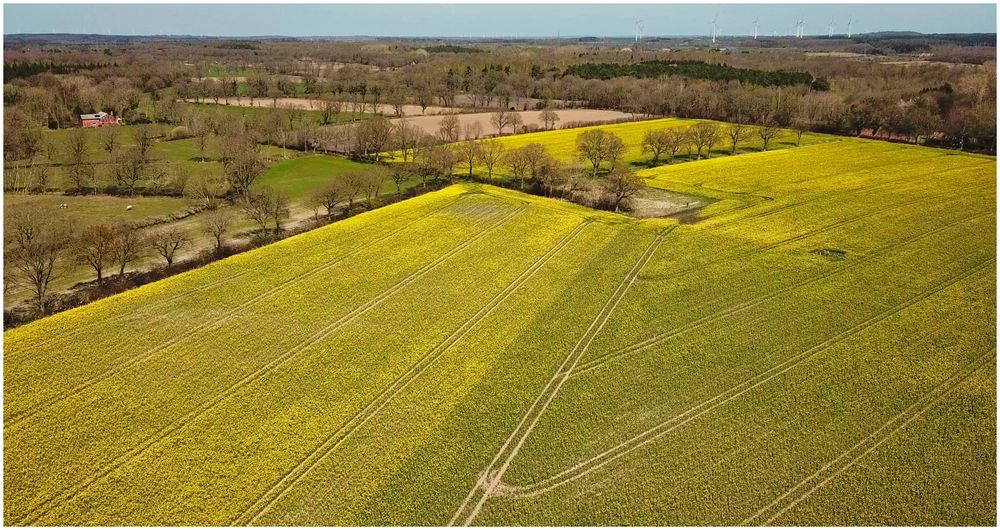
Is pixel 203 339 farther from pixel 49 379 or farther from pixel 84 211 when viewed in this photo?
pixel 84 211

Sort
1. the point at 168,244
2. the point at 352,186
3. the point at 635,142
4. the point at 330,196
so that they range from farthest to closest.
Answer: the point at 635,142, the point at 352,186, the point at 330,196, the point at 168,244

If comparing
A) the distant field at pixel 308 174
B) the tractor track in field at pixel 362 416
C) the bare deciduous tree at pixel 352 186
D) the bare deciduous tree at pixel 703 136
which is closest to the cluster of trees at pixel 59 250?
the bare deciduous tree at pixel 352 186

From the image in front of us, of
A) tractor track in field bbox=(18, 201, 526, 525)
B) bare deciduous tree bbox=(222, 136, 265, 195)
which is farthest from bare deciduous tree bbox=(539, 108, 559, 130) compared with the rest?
tractor track in field bbox=(18, 201, 526, 525)

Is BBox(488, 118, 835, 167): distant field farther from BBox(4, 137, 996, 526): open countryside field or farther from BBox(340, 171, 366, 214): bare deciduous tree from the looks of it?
BBox(4, 137, 996, 526): open countryside field

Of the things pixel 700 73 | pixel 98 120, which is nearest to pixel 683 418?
pixel 98 120

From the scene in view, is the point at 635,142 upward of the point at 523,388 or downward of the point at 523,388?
upward

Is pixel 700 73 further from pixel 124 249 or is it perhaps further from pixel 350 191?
pixel 124 249

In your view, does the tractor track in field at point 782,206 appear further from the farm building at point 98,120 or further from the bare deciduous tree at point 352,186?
the farm building at point 98,120
